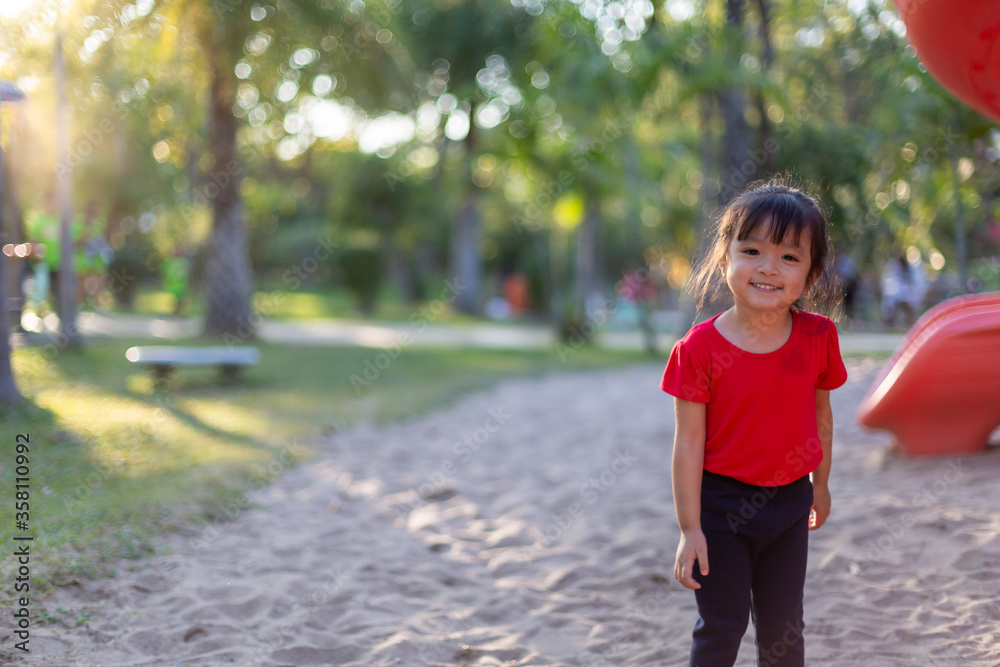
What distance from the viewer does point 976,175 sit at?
9.45 m

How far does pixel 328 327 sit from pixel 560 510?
13.0 meters

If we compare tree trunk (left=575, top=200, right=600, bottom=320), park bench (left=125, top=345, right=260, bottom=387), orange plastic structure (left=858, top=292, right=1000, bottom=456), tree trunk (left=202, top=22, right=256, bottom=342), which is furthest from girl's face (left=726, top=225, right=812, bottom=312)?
tree trunk (left=575, top=200, right=600, bottom=320)

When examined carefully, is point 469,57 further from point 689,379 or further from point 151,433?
point 689,379

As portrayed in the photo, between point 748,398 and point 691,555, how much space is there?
17.0 inches

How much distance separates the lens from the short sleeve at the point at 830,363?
218 cm

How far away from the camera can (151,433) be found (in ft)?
20.1

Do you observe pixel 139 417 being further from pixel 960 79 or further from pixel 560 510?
pixel 960 79

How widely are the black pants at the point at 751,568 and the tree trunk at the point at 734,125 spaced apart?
6.39 metres

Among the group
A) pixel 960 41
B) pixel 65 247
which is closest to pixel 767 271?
pixel 960 41

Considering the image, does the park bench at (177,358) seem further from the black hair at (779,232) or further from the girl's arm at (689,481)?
the girl's arm at (689,481)

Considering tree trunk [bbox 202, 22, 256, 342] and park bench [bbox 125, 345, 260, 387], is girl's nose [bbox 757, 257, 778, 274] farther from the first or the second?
tree trunk [bbox 202, 22, 256, 342]

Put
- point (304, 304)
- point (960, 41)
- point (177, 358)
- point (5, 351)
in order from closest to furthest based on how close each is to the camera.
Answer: point (960, 41) → point (5, 351) → point (177, 358) → point (304, 304)

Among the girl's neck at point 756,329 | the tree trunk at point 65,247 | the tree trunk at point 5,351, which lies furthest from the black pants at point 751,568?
the tree trunk at point 65,247

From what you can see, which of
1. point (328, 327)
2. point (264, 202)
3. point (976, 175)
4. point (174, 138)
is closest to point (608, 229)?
point (264, 202)
